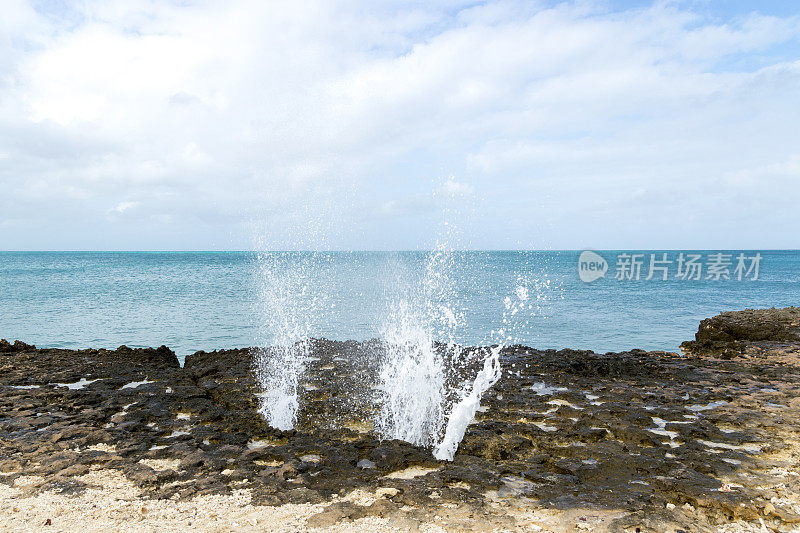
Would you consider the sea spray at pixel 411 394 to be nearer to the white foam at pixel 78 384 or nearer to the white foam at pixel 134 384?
the white foam at pixel 134 384

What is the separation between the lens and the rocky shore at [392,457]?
16.4ft

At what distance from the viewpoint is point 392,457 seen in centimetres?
649

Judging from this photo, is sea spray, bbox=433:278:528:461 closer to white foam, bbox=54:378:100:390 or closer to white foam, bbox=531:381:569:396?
white foam, bbox=531:381:569:396

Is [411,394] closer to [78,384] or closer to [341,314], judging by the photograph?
[78,384]

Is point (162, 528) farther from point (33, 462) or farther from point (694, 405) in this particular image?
point (694, 405)

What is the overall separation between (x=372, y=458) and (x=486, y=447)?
1617 millimetres

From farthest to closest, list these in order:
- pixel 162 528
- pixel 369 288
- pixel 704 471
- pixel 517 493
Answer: pixel 369 288, pixel 704 471, pixel 517 493, pixel 162 528

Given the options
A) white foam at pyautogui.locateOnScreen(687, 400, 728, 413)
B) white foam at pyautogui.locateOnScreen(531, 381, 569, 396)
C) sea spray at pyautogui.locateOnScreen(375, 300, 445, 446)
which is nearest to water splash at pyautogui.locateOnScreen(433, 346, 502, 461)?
sea spray at pyautogui.locateOnScreen(375, 300, 445, 446)

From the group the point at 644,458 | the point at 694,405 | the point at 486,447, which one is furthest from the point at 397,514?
the point at 694,405

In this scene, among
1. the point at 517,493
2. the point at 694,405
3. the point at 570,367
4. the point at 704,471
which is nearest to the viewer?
the point at 517,493

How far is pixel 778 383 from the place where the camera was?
408 inches

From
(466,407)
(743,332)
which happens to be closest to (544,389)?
(466,407)

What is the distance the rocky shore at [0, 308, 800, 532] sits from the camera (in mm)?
4988

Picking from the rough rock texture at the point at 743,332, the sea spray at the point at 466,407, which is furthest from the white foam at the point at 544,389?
the rough rock texture at the point at 743,332
